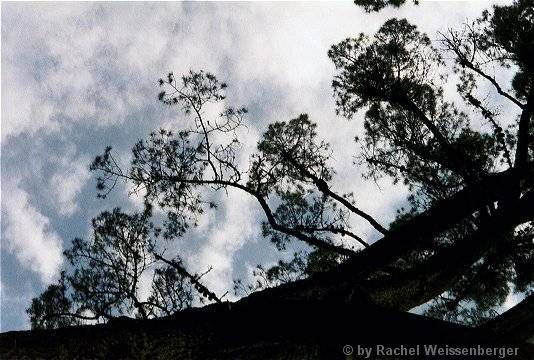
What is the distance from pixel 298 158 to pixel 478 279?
3.32 m

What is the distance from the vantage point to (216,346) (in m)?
2.25

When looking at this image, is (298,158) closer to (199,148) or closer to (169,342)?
(199,148)

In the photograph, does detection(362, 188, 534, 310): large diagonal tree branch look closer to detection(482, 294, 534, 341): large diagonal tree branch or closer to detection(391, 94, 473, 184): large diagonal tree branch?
detection(482, 294, 534, 341): large diagonal tree branch

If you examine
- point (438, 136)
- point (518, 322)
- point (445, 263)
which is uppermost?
point (438, 136)

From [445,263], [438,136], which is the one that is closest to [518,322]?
[445,263]

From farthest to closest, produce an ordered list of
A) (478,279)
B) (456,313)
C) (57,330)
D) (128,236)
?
(456,313) < (478,279) < (128,236) < (57,330)

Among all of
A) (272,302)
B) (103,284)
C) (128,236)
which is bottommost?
(272,302)

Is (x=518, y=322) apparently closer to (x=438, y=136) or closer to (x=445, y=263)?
(x=445, y=263)

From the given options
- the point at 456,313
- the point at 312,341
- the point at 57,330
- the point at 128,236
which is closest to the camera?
the point at 57,330

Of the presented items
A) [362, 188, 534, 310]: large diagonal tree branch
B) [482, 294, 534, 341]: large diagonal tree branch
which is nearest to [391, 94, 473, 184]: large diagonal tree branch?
[362, 188, 534, 310]: large diagonal tree branch

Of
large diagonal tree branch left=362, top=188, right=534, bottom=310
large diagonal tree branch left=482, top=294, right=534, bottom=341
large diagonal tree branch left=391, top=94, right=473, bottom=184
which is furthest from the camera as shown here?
large diagonal tree branch left=391, top=94, right=473, bottom=184

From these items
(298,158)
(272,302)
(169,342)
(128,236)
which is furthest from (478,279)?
(169,342)

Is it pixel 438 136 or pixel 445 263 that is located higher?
pixel 438 136

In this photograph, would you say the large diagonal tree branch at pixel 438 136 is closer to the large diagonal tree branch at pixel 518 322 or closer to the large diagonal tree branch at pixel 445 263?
the large diagonal tree branch at pixel 445 263
